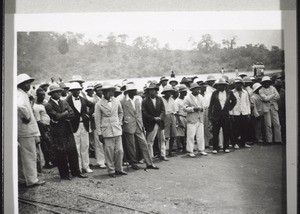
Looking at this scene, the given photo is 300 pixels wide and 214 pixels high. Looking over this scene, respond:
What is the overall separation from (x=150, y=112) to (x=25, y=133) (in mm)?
1103

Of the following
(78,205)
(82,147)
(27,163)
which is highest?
(82,147)

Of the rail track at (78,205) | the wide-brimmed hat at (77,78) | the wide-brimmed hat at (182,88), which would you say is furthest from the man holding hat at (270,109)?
the wide-brimmed hat at (77,78)

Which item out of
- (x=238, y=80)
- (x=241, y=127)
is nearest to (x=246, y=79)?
(x=238, y=80)

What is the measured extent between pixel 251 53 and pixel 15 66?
204 centimetres

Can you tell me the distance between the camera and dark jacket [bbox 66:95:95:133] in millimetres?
3023

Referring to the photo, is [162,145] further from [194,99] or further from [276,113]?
[276,113]

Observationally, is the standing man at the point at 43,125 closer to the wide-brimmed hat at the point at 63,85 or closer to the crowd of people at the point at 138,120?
the crowd of people at the point at 138,120

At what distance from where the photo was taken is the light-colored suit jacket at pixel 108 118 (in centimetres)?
304

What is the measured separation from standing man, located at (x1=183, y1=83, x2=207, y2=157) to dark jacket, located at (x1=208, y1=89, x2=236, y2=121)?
0.30 ft

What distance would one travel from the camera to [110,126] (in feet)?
10.0

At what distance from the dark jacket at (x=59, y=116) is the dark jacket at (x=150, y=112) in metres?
0.66

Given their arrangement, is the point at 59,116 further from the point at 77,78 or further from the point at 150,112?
the point at 150,112

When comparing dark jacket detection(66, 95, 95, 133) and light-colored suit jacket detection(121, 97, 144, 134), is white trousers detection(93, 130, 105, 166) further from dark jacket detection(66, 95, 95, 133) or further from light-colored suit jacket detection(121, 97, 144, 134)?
light-colored suit jacket detection(121, 97, 144, 134)

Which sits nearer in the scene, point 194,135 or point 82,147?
point 82,147
